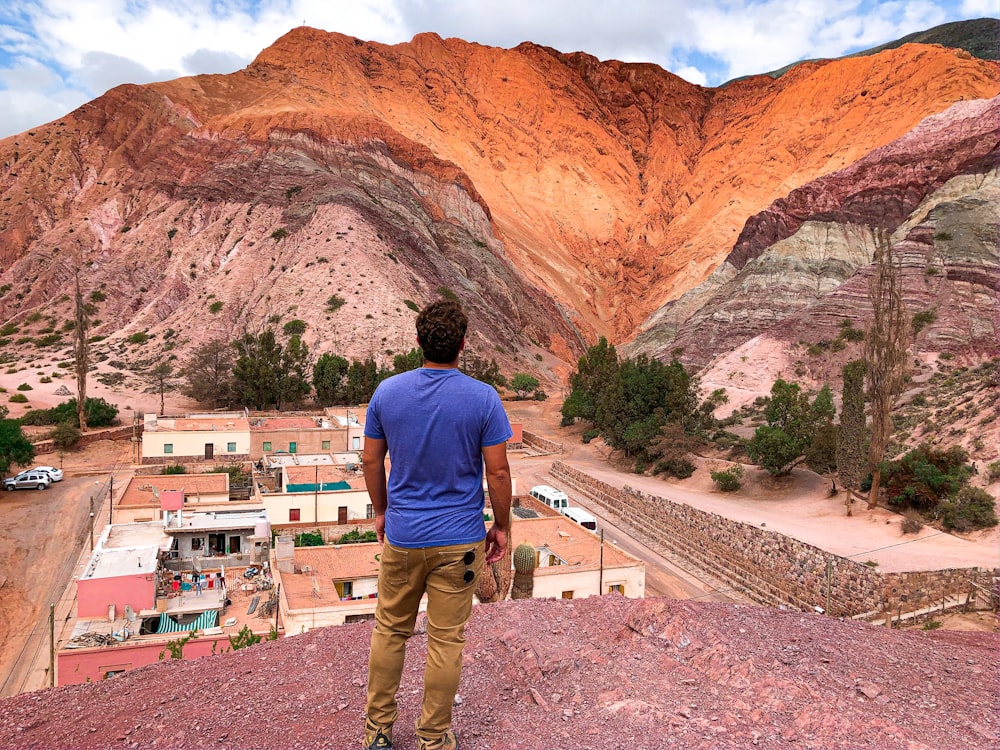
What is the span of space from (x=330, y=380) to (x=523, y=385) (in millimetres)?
17302

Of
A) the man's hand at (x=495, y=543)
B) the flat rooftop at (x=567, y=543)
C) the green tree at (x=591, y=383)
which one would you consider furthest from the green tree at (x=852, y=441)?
the man's hand at (x=495, y=543)

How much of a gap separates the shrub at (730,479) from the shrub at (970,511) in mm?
9116

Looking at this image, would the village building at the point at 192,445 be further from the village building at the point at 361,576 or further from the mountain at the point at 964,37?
the mountain at the point at 964,37

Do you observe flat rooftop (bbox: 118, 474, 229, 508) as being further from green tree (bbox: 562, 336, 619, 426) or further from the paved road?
green tree (bbox: 562, 336, 619, 426)

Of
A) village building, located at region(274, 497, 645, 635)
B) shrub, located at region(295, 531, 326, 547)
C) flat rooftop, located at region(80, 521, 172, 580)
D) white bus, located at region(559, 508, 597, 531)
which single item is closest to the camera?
village building, located at region(274, 497, 645, 635)

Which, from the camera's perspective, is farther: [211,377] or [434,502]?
[211,377]

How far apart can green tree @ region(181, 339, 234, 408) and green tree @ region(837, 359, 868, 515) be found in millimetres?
39058

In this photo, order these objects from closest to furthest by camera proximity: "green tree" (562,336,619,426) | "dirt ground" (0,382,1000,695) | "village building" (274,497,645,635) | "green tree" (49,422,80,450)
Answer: "village building" (274,497,645,635)
"dirt ground" (0,382,1000,695)
"green tree" (49,422,80,450)
"green tree" (562,336,619,426)

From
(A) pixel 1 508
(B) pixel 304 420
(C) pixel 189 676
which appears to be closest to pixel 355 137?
(B) pixel 304 420

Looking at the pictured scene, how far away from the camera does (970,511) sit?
64.3 feet

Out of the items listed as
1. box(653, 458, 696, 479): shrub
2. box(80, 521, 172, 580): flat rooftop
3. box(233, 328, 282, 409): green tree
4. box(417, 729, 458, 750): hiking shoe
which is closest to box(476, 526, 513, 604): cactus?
box(417, 729, 458, 750): hiking shoe

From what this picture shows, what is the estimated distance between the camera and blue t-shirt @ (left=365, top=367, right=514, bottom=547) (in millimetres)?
3383

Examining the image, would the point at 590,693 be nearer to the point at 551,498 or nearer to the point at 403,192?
the point at 551,498

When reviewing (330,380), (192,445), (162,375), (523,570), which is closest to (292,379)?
(330,380)
